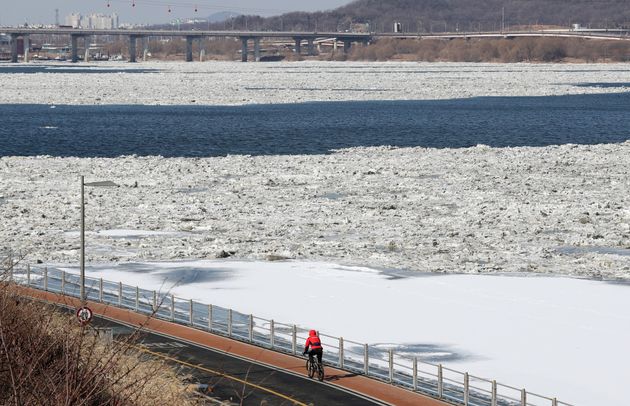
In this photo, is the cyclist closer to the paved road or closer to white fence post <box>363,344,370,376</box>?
the paved road

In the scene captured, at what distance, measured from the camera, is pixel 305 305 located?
133 feet

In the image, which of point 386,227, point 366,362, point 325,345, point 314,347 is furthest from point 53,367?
point 386,227

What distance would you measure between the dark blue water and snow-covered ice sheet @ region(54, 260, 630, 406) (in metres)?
50.5

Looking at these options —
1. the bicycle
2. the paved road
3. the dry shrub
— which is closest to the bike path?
the paved road

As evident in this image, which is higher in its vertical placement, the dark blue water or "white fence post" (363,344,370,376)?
the dark blue water

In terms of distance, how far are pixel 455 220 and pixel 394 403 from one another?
30082 mm

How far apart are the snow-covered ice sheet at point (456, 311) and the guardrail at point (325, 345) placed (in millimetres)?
831

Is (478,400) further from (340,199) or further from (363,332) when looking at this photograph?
(340,199)

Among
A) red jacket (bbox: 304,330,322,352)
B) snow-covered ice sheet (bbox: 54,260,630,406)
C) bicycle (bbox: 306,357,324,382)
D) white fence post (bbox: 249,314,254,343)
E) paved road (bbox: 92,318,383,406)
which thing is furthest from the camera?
white fence post (bbox: 249,314,254,343)

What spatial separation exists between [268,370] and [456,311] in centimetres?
1010

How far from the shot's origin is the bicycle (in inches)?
1171

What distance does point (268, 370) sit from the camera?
3112cm

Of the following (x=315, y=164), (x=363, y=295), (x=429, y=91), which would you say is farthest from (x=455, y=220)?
(x=429, y=91)

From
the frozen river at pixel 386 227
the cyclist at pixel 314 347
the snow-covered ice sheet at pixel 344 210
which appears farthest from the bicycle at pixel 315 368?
the snow-covered ice sheet at pixel 344 210
